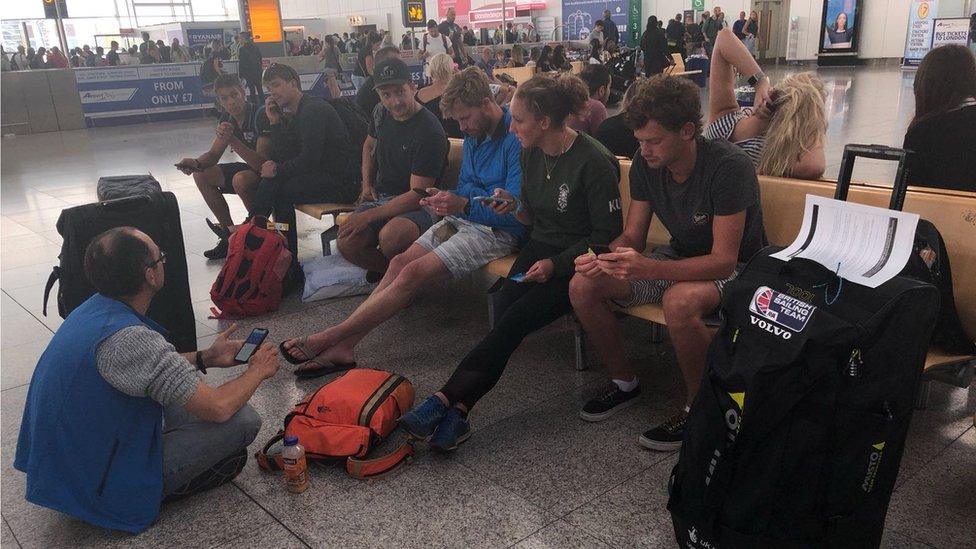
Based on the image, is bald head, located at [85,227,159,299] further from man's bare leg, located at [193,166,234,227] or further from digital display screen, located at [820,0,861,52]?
digital display screen, located at [820,0,861,52]

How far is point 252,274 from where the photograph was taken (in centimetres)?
448

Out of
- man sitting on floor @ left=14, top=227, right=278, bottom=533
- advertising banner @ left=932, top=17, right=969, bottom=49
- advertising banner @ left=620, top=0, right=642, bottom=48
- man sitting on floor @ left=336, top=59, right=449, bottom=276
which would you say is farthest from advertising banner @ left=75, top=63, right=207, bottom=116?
advertising banner @ left=932, top=17, right=969, bottom=49

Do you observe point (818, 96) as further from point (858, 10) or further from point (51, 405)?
point (858, 10)

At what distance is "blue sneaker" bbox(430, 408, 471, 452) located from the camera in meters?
2.79

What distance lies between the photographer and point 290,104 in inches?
201

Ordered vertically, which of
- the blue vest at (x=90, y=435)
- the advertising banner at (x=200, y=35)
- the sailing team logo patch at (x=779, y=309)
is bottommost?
the blue vest at (x=90, y=435)

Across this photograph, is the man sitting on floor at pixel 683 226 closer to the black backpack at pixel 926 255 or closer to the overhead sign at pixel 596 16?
the black backpack at pixel 926 255

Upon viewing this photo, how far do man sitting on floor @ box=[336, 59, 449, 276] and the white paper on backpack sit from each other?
8.06ft

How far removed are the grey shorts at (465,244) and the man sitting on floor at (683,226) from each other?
2.60 ft

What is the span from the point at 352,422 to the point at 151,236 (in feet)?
4.61

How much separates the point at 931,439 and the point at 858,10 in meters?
26.4

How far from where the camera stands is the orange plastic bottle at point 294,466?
2.63 m

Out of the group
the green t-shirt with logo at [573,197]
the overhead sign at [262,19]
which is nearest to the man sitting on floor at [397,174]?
the green t-shirt with logo at [573,197]

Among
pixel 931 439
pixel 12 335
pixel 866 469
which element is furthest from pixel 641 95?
pixel 12 335
